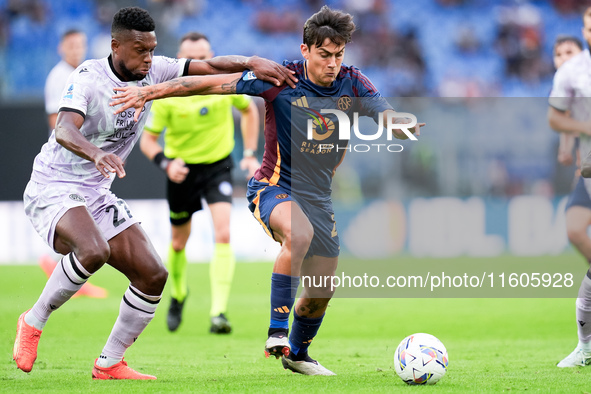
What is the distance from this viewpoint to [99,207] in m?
5.49

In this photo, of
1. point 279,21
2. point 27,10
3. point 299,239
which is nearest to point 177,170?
point 299,239

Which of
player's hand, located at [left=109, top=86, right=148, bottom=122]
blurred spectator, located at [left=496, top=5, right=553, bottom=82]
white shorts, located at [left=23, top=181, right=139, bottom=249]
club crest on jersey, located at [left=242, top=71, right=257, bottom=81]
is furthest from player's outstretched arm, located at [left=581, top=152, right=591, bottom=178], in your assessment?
blurred spectator, located at [left=496, top=5, right=553, bottom=82]

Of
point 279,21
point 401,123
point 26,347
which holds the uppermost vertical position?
point 279,21

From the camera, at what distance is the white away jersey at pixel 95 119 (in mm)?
5180

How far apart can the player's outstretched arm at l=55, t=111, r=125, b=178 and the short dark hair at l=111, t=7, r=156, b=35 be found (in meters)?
0.67

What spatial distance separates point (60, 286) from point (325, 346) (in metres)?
2.83

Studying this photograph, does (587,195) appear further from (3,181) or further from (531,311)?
(3,181)

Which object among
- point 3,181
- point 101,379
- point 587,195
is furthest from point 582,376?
point 3,181

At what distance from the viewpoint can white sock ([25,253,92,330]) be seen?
5.18 meters

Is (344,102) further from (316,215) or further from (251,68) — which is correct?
(316,215)

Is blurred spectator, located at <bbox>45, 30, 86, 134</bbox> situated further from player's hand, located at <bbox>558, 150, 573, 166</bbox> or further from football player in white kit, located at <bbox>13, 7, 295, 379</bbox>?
Answer: player's hand, located at <bbox>558, 150, 573, 166</bbox>

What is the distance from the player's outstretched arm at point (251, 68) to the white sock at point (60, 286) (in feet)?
5.25

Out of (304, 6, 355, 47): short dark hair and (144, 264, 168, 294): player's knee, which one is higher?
(304, 6, 355, 47): short dark hair

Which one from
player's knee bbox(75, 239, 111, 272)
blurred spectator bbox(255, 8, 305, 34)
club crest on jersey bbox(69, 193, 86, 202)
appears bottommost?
player's knee bbox(75, 239, 111, 272)
